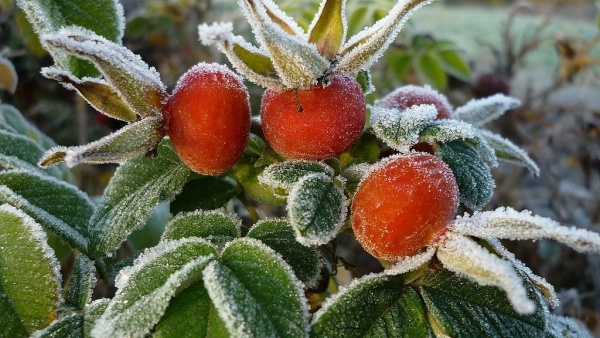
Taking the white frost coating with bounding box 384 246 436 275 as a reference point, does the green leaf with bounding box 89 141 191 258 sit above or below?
above

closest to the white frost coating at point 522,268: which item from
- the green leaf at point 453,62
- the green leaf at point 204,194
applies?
the green leaf at point 204,194

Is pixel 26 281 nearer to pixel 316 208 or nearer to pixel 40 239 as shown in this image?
pixel 40 239

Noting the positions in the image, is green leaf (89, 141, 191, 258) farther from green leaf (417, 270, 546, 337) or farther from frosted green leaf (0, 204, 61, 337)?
green leaf (417, 270, 546, 337)

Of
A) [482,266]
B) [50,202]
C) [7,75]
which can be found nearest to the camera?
[482,266]

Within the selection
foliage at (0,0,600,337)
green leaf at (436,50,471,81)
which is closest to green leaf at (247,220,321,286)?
foliage at (0,0,600,337)

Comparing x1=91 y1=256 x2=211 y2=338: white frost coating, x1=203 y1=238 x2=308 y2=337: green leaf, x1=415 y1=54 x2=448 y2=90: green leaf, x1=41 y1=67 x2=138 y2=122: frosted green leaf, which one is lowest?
x1=415 y1=54 x2=448 y2=90: green leaf

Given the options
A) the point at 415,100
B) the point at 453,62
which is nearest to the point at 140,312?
the point at 415,100
